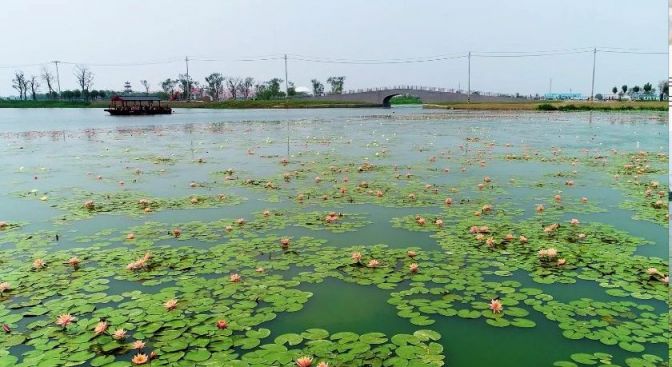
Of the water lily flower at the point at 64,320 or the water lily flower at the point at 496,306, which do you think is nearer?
the water lily flower at the point at 64,320

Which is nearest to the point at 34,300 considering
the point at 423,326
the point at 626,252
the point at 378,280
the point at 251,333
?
the point at 251,333

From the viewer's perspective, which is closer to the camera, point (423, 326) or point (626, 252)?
point (423, 326)

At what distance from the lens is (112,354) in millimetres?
2723

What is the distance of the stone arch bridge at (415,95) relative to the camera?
2908 inches

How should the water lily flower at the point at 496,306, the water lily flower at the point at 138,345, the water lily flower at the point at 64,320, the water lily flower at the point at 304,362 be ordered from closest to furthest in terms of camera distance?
the water lily flower at the point at 304,362, the water lily flower at the point at 138,345, the water lily flower at the point at 64,320, the water lily flower at the point at 496,306

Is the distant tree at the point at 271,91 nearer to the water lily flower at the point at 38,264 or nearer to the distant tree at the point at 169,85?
the distant tree at the point at 169,85

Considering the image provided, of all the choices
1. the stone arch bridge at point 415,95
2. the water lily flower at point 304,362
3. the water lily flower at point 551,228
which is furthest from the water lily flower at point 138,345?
the stone arch bridge at point 415,95

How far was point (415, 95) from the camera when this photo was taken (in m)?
77.1

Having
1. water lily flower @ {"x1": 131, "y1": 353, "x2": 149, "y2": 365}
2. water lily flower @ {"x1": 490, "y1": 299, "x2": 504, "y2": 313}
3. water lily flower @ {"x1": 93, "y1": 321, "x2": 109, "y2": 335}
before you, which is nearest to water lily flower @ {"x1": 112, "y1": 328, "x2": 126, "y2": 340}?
water lily flower @ {"x1": 93, "y1": 321, "x2": 109, "y2": 335}

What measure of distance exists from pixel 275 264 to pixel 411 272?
3.81 feet

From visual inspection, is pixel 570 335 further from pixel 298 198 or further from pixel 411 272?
pixel 298 198

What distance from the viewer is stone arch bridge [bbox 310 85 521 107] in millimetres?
73875

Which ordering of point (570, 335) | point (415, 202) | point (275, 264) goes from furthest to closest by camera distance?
1. point (415, 202)
2. point (275, 264)
3. point (570, 335)

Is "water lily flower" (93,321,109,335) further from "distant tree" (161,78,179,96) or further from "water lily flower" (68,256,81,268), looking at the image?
"distant tree" (161,78,179,96)
